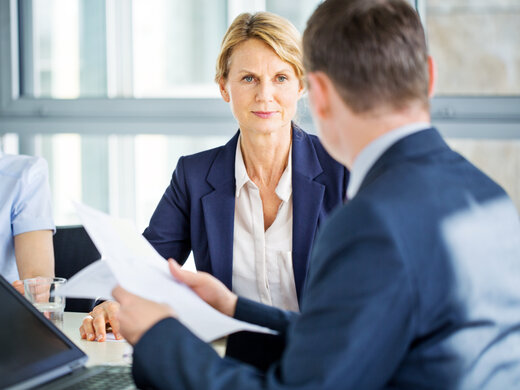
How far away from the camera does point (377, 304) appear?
2.63 feet

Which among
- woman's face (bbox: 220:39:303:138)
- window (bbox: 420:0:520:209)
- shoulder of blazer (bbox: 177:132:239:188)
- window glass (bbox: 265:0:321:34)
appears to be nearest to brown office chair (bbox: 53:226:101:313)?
shoulder of blazer (bbox: 177:132:239:188)

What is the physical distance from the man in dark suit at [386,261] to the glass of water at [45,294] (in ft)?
1.88

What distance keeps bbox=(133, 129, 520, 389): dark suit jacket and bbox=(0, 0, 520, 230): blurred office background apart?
222 centimetres

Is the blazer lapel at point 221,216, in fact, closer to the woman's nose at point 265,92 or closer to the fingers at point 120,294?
the woman's nose at point 265,92

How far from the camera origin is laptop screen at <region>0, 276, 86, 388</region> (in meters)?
1.06

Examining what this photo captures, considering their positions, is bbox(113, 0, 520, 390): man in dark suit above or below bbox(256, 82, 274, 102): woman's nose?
below

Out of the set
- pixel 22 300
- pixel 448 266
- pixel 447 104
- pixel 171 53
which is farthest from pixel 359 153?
pixel 171 53

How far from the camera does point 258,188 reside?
202 cm

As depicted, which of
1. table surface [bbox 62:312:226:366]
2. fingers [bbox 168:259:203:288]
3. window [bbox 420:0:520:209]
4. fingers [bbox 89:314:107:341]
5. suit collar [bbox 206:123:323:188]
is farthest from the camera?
window [bbox 420:0:520:209]

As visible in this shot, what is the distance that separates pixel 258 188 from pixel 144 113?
1546 mm

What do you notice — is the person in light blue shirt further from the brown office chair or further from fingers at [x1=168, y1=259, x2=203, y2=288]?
fingers at [x1=168, y1=259, x2=203, y2=288]

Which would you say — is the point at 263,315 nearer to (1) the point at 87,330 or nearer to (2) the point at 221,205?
(1) the point at 87,330

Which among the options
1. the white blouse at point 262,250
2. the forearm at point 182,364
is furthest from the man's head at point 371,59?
the white blouse at point 262,250

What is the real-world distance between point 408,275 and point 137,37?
9.69 ft
